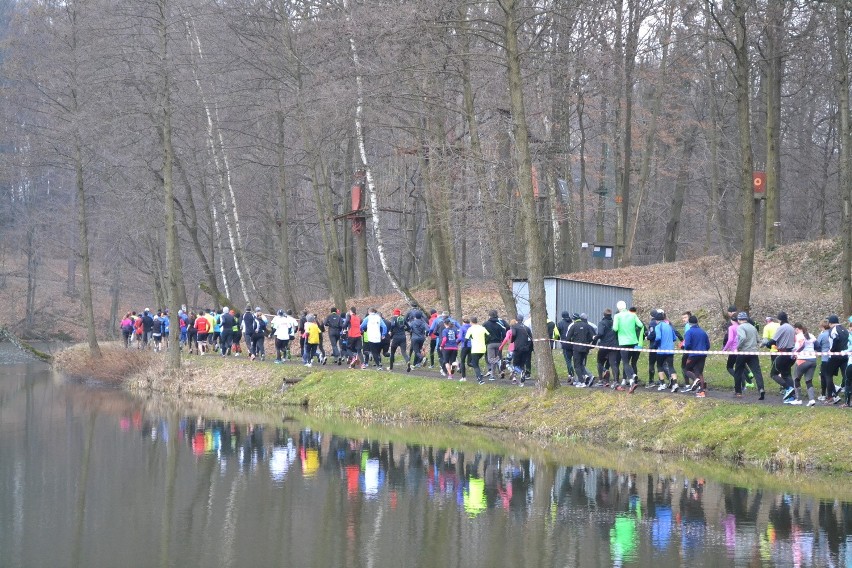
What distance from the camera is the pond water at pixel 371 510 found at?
37.6 ft

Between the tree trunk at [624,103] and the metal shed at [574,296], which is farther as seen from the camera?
the tree trunk at [624,103]

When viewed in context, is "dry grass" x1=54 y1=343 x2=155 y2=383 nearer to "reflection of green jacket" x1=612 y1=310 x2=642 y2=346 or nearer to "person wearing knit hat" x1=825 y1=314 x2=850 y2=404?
"reflection of green jacket" x1=612 y1=310 x2=642 y2=346

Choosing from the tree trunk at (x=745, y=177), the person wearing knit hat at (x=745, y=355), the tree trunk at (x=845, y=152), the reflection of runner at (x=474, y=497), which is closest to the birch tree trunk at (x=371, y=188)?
the tree trunk at (x=745, y=177)

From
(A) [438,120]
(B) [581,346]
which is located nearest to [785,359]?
(B) [581,346]

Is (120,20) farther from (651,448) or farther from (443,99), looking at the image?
(651,448)

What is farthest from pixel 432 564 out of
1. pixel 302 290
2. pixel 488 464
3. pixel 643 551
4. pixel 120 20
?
pixel 302 290

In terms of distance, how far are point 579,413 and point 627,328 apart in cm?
213

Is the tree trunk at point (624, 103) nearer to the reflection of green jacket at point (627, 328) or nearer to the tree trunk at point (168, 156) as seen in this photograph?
the reflection of green jacket at point (627, 328)

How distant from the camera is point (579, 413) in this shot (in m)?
21.0

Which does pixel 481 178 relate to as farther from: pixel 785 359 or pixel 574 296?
pixel 785 359

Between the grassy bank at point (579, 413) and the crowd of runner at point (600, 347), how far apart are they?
82 cm

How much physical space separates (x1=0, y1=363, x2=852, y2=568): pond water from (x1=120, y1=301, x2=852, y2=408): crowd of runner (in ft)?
12.5

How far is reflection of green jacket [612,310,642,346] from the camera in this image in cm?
2161

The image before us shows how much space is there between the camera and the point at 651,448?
62.3 ft
